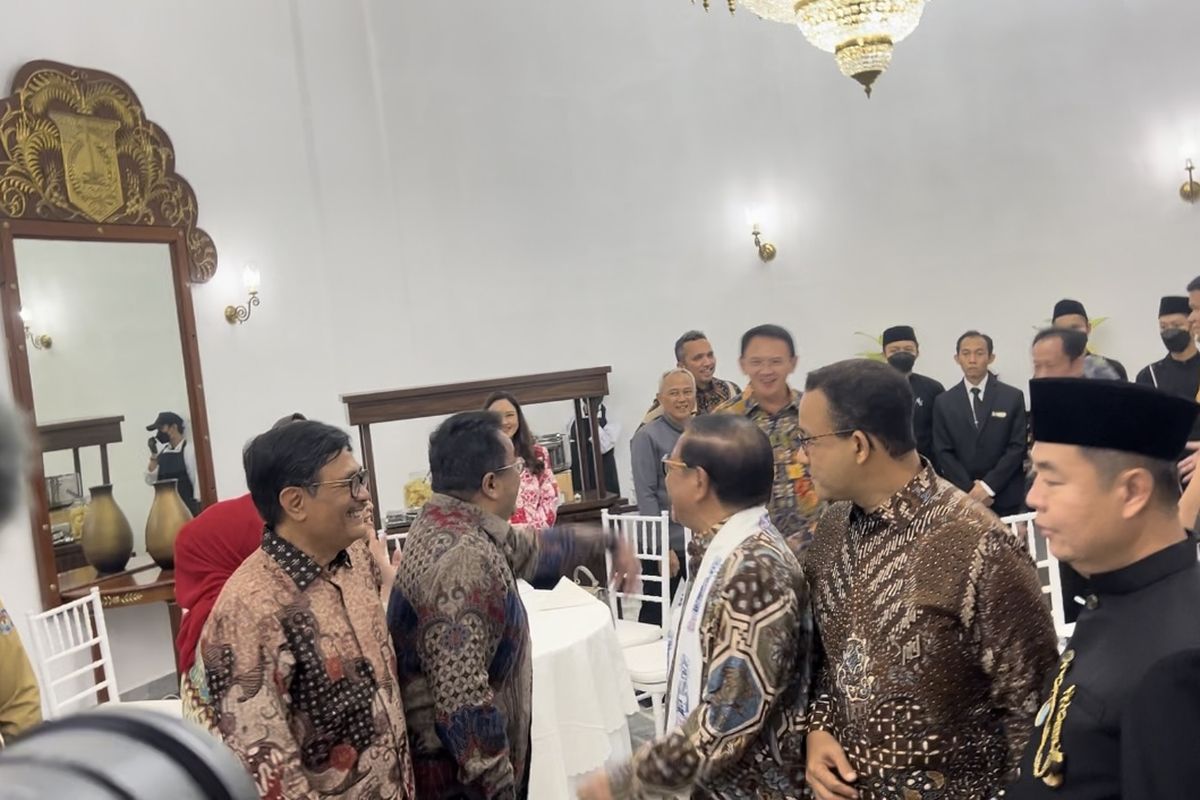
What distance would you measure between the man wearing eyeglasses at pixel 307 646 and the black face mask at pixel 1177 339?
175 inches

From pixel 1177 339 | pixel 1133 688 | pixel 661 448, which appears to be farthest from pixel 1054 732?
pixel 1177 339

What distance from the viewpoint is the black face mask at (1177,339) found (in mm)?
5035

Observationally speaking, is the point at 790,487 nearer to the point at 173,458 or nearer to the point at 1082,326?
the point at 1082,326

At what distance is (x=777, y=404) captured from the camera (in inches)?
143

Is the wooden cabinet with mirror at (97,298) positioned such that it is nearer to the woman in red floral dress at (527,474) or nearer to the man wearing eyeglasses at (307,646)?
the woman in red floral dress at (527,474)

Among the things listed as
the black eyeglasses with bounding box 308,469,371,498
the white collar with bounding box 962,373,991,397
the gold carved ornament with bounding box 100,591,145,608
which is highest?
the black eyeglasses with bounding box 308,469,371,498

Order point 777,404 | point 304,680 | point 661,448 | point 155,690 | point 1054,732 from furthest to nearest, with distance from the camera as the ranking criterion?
1. point 155,690
2. point 661,448
3. point 777,404
4. point 304,680
5. point 1054,732

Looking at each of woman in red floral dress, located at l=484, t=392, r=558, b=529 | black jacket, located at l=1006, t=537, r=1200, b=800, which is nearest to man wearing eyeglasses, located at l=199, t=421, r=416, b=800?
black jacket, located at l=1006, t=537, r=1200, b=800

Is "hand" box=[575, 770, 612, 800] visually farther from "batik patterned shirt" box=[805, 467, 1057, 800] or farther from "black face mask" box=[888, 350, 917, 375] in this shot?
"black face mask" box=[888, 350, 917, 375]

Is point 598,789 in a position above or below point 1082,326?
below

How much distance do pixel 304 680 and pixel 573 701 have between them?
184cm

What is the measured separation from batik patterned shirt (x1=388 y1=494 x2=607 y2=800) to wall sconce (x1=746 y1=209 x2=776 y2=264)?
20.0 feet

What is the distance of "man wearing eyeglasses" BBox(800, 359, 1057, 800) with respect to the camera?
1645mm

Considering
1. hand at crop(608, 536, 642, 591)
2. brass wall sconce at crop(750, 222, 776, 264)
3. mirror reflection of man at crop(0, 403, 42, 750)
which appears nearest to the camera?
mirror reflection of man at crop(0, 403, 42, 750)
